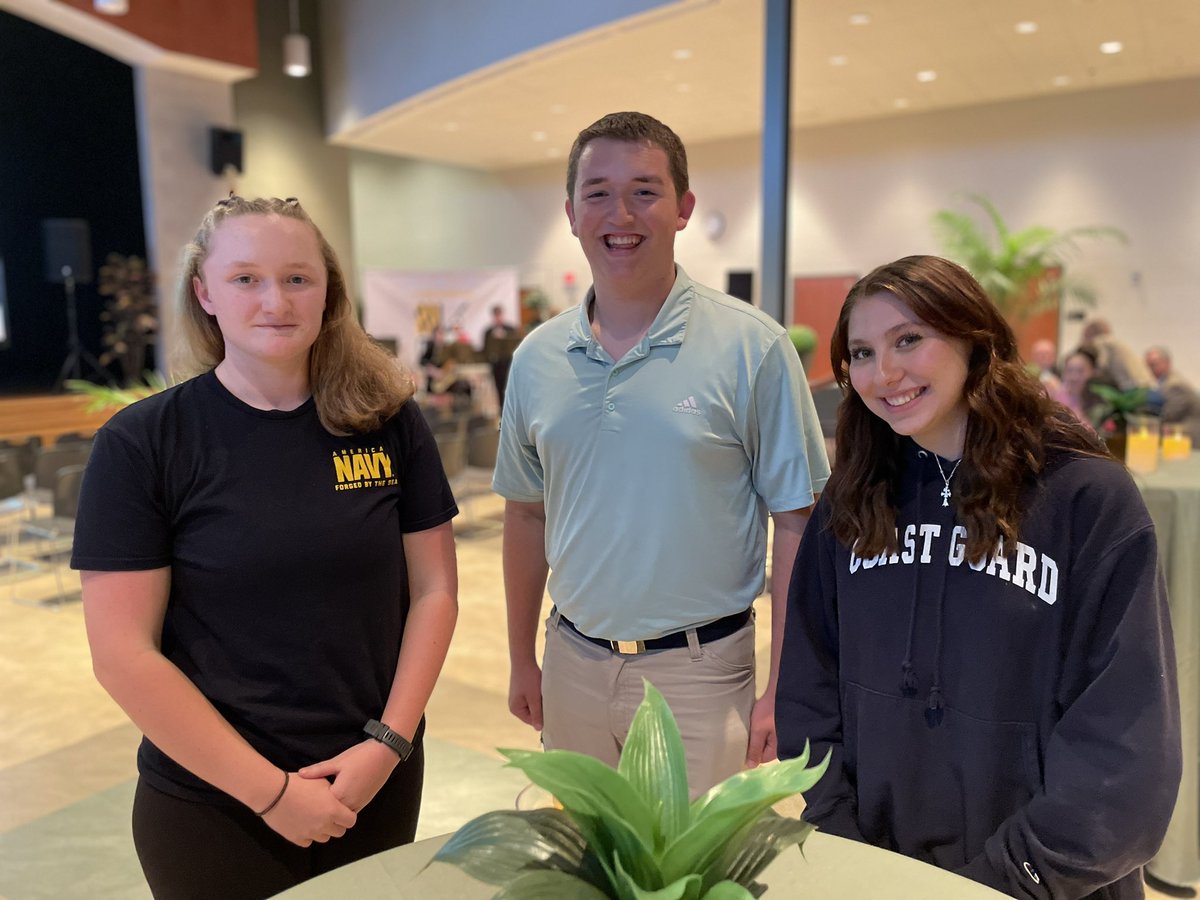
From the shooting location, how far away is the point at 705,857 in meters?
0.71

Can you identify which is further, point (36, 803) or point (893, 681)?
point (36, 803)

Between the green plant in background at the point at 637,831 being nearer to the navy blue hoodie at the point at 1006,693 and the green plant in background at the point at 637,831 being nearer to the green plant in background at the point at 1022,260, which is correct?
the navy blue hoodie at the point at 1006,693

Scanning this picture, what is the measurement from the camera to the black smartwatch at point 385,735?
1.35 m

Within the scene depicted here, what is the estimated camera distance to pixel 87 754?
3.25 m

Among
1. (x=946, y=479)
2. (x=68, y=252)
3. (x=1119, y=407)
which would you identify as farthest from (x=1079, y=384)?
(x=68, y=252)

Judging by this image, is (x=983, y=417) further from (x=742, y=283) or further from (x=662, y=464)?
(x=742, y=283)

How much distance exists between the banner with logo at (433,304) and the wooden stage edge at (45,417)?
354cm

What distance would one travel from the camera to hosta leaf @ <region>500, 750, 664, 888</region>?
666 millimetres

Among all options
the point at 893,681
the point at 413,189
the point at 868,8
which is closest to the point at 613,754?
the point at 893,681

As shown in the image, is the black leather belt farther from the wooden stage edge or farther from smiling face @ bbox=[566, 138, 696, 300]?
the wooden stage edge

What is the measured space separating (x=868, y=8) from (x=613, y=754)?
6.41m

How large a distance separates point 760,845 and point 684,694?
0.89m

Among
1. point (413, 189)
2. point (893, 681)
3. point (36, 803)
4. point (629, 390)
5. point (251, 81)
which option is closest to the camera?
point (893, 681)

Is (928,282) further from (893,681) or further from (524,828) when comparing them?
(524,828)
